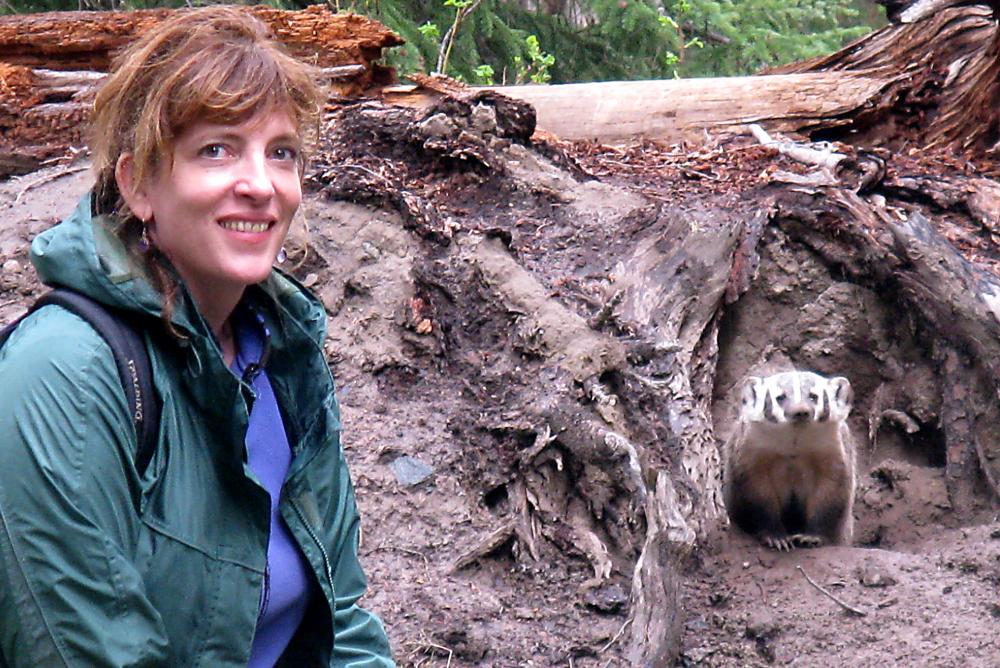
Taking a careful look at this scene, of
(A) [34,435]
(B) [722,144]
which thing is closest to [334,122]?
(B) [722,144]

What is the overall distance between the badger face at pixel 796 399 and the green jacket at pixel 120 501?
134 inches

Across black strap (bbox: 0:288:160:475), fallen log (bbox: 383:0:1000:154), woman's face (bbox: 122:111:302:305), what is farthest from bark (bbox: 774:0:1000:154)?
black strap (bbox: 0:288:160:475)

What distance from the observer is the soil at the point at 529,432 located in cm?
400

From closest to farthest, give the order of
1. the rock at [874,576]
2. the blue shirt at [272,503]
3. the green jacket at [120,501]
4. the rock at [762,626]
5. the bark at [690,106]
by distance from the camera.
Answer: the green jacket at [120,501] → the blue shirt at [272,503] → the rock at [762,626] → the rock at [874,576] → the bark at [690,106]

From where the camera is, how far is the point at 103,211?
2.02 m

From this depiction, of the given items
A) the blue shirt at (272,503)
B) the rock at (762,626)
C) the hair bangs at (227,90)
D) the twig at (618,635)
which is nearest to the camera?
the hair bangs at (227,90)

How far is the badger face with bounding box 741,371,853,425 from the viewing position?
526 centimetres

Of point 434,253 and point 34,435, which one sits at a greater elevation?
point 34,435

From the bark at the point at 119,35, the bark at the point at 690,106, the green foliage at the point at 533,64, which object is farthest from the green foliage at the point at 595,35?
the bark at the point at 119,35

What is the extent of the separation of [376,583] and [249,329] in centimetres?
180

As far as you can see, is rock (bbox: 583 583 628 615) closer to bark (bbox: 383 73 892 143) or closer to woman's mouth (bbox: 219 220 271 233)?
woman's mouth (bbox: 219 220 271 233)

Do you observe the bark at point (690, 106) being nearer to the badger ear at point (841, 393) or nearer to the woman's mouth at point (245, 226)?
the badger ear at point (841, 393)

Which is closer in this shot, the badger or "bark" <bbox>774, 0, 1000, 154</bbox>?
the badger

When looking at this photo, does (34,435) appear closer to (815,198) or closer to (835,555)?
(835,555)
